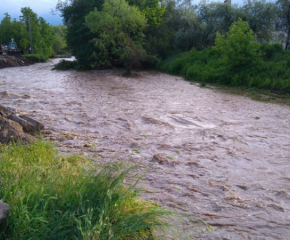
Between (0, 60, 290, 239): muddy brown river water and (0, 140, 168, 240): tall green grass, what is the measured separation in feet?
3.70

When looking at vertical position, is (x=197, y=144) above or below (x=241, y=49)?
below

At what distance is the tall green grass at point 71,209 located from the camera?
331 cm

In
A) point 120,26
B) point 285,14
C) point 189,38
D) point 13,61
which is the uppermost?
point 285,14

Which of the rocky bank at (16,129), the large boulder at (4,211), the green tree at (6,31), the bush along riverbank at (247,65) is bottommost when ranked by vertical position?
the rocky bank at (16,129)

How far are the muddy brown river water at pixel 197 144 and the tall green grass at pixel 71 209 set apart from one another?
3.70 feet

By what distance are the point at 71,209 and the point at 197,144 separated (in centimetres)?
518

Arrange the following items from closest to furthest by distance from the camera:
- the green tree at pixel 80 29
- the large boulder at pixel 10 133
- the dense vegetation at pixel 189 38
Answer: the large boulder at pixel 10 133, the dense vegetation at pixel 189 38, the green tree at pixel 80 29

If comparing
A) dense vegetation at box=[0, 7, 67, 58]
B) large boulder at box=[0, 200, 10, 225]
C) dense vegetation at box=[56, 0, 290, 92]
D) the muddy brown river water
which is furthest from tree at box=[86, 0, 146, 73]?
dense vegetation at box=[0, 7, 67, 58]

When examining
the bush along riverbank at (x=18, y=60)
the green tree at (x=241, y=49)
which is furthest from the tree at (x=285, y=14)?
the bush along riverbank at (x=18, y=60)

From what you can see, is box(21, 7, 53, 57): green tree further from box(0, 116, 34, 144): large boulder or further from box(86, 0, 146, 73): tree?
box(0, 116, 34, 144): large boulder

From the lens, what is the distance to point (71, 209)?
3654mm

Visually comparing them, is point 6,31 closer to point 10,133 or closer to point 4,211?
point 10,133

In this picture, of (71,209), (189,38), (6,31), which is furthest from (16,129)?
(6,31)

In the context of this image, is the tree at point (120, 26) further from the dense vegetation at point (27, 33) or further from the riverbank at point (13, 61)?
the dense vegetation at point (27, 33)
